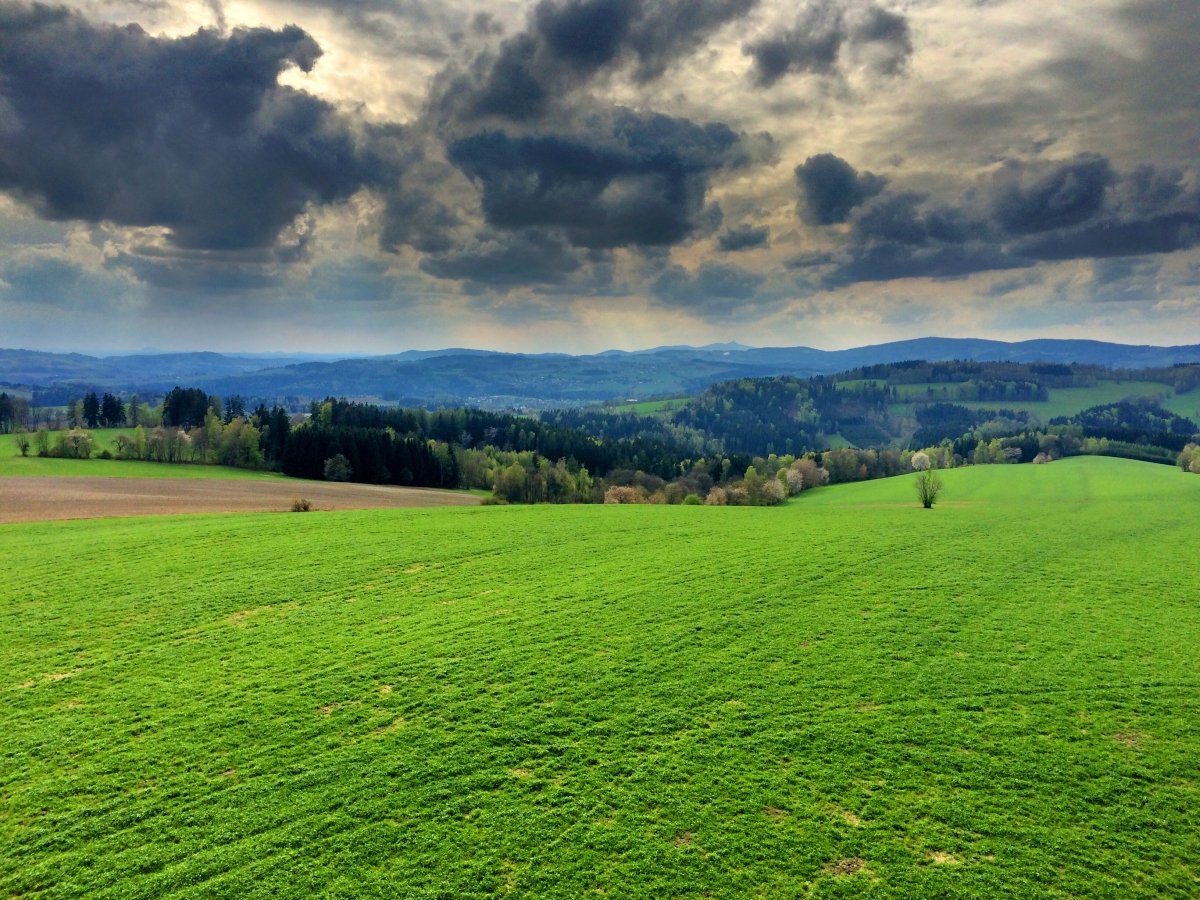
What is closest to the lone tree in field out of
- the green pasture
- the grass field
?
the grass field

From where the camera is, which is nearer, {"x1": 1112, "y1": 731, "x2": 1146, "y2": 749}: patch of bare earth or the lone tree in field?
{"x1": 1112, "y1": 731, "x2": 1146, "y2": 749}: patch of bare earth

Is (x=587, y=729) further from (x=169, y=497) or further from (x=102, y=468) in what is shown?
(x=102, y=468)

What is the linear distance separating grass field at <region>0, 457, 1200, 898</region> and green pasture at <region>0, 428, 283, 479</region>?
189 feet

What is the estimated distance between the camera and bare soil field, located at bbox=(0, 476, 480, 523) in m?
52.8

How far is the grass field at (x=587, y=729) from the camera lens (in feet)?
40.5

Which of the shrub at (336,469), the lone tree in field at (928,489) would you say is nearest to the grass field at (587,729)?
the lone tree in field at (928,489)

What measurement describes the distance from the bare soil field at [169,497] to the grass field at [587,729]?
24644 millimetres

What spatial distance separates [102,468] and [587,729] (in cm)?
9583


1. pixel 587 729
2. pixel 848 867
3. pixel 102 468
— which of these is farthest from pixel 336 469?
pixel 848 867

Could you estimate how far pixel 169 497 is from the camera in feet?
205

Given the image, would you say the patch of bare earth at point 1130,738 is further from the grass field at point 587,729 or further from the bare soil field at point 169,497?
the bare soil field at point 169,497

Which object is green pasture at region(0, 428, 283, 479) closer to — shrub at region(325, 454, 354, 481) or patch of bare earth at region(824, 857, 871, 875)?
shrub at region(325, 454, 354, 481)

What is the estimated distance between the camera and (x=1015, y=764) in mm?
15617

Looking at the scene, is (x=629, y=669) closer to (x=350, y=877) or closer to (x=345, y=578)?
(x=350, y=877)
